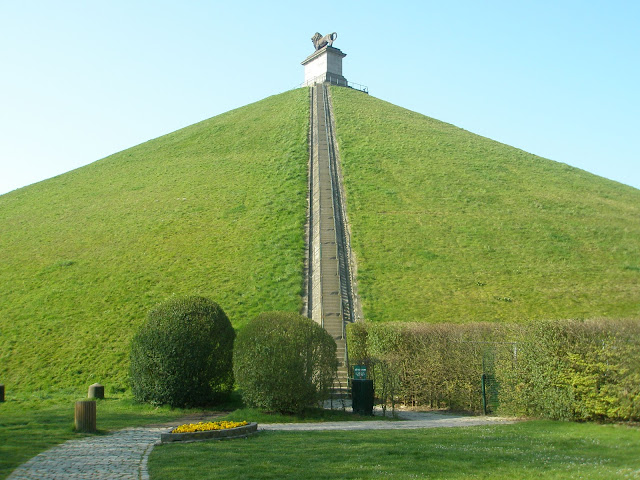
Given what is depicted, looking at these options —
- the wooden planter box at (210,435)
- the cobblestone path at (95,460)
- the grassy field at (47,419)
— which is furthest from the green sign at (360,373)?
the cobblestone path at (95,460)

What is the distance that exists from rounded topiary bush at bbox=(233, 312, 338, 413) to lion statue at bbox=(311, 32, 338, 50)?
2404 inches

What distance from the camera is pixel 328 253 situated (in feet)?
102

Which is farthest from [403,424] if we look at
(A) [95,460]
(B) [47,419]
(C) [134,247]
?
(C) [134,247]

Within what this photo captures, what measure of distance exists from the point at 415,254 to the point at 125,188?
24.4 m

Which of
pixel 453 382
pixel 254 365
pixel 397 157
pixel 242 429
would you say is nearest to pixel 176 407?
pixel 254 365

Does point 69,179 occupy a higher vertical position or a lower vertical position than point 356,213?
higher

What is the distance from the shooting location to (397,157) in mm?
47812

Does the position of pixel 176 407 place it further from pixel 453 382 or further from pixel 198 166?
pixel 198 166

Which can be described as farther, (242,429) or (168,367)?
(168,367)

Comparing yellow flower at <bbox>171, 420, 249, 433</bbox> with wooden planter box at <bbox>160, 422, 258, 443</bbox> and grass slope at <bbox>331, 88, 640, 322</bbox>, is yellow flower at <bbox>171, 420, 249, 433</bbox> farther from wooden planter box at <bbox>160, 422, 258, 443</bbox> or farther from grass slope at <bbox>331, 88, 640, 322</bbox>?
grass slope at <bbox>331, 88, 640, 322</bbox>

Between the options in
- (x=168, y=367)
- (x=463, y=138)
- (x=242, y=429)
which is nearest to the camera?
(x=242, y=429)

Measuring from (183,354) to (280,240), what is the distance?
1743 cm

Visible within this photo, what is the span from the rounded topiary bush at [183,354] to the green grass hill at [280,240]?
5.30m

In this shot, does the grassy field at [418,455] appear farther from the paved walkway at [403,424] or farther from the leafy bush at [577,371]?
the paved walkway at [403,424]
